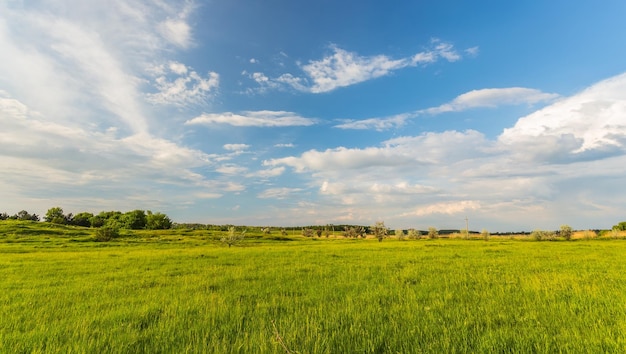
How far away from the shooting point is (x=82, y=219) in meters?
182

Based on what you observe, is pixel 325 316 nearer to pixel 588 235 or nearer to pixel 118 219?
pixel 588 235

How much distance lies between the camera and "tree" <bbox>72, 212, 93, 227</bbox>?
6998 inches

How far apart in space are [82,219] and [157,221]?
5618 cm

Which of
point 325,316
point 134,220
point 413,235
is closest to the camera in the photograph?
point 325,316

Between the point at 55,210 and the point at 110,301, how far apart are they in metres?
207

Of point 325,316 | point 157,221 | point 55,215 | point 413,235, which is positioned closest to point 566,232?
point 413,235

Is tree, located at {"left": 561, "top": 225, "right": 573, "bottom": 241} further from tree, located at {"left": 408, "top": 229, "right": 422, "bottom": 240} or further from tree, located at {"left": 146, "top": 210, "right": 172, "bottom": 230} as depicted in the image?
tree, located at {"left": 146, "top": 210, "right": 172, "bottom": 230}

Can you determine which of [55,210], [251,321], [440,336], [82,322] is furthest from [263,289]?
[55,210]

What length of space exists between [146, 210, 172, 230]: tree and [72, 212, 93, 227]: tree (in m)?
42.8

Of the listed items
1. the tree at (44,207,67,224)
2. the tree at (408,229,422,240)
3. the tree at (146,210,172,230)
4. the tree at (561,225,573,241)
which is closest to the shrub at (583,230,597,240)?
the tree at (561,225,573,241)

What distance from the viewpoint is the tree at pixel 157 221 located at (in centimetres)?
16312

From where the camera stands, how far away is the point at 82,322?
8406 mm

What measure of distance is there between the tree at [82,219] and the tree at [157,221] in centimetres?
4283

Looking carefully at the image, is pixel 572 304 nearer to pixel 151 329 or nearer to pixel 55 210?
pixel 151 329
